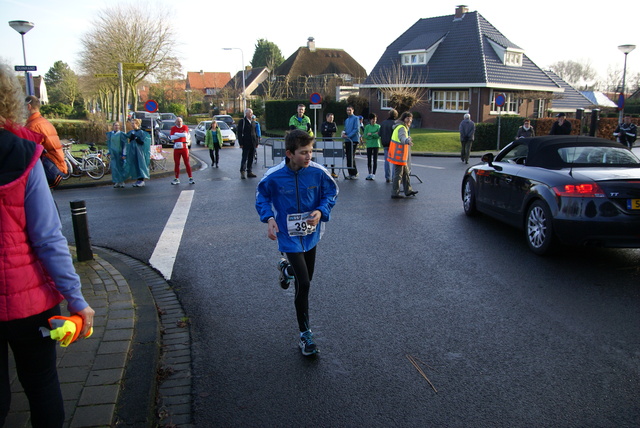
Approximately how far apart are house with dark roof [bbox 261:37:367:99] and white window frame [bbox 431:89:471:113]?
555 inches

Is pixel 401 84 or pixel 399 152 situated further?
pixel 401 84

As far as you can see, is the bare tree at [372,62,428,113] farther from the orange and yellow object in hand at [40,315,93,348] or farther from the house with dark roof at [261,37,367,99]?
the orange and yellow object in hand at [40,315,93,348]

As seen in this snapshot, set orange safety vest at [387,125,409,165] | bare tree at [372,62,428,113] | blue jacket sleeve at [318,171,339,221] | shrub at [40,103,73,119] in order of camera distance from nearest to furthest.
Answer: blue jacket sleeve at [318,171,339,221], orange safety vest at [387,125,409,165], bare tree at [372,62,428,113], shrub at [40,103,73,119]

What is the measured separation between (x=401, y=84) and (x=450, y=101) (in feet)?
13.2

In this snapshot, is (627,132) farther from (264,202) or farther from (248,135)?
(264,202)

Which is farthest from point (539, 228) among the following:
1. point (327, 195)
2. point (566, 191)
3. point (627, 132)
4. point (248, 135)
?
point (627, 132)

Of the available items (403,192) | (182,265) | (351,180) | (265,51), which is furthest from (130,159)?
(265,51)

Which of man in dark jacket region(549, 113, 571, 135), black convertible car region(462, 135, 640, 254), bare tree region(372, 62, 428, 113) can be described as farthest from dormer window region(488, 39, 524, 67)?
black convertible car region(462, 135, 640, 254)

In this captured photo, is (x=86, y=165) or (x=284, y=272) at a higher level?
(x=284, y=272)

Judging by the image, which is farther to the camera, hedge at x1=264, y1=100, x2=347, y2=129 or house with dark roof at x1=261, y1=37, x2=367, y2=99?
house with dark roof at x1=261, y1=37, x2=367, y2=99

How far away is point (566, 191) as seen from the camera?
21.3 ft

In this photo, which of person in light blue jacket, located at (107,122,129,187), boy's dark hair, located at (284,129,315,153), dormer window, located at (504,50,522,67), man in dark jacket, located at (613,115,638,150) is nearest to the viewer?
boy's dark hair, located at (284,129,315,153)

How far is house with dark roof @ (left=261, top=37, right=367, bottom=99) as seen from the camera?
179ft

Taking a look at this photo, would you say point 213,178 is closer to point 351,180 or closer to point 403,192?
point 351,180
